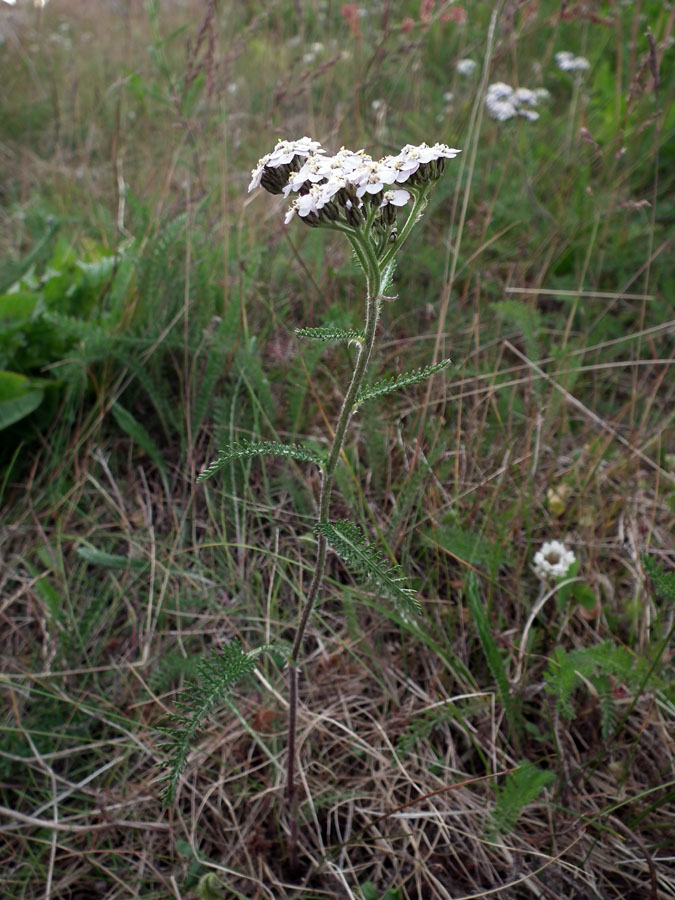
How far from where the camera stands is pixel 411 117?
3.26 meters

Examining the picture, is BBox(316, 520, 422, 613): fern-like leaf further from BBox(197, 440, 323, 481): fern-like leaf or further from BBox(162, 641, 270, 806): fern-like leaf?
BBox(162, 641, 270, 806): fern-like leaf

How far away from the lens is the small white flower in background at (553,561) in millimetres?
1722

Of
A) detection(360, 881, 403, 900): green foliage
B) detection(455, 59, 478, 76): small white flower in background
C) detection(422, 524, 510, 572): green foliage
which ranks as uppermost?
detection(455, 59, 478, 76): small white flower in background

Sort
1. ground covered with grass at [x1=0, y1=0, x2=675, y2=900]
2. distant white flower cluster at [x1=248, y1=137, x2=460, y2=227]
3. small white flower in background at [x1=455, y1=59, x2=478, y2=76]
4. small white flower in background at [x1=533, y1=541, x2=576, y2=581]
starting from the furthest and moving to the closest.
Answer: small white flower in background at [x1=455, y1=59, x2=478, y2=76] → small white flower in background at [x1=533, y1=541, x2=576, y2=581] → ground covered with grass at [x1=0, y1=0, x2=675, y2=900] → distant white flower cluster at [x1=248, y1=137, x2=460, y2=227]

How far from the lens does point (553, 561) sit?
180 centimetres

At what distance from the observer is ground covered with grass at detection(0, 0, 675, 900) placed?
1.49 m

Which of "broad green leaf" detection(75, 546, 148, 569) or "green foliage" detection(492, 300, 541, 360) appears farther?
"green foliage" detection(492, 300, 541, 360)

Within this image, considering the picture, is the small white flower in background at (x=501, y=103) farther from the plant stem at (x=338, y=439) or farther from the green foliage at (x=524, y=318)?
the plant stem at (x=338, y=439)

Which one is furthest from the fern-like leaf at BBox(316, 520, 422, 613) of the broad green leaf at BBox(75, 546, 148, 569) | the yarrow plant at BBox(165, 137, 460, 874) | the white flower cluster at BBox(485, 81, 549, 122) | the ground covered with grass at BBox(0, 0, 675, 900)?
the white flower cluster at BBox(485, 81, 549, 122)

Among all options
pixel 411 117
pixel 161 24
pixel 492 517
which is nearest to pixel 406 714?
pixel 492 517

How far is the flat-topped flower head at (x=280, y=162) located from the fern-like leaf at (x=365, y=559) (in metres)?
0.62

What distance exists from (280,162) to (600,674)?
137 centimetres

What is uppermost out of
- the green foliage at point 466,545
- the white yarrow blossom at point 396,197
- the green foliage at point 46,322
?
the white yarrow blossom at point 396,197

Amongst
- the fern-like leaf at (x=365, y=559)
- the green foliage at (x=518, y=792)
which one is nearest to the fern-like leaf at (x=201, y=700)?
the fern-like leaf at (x=365, y=559)
